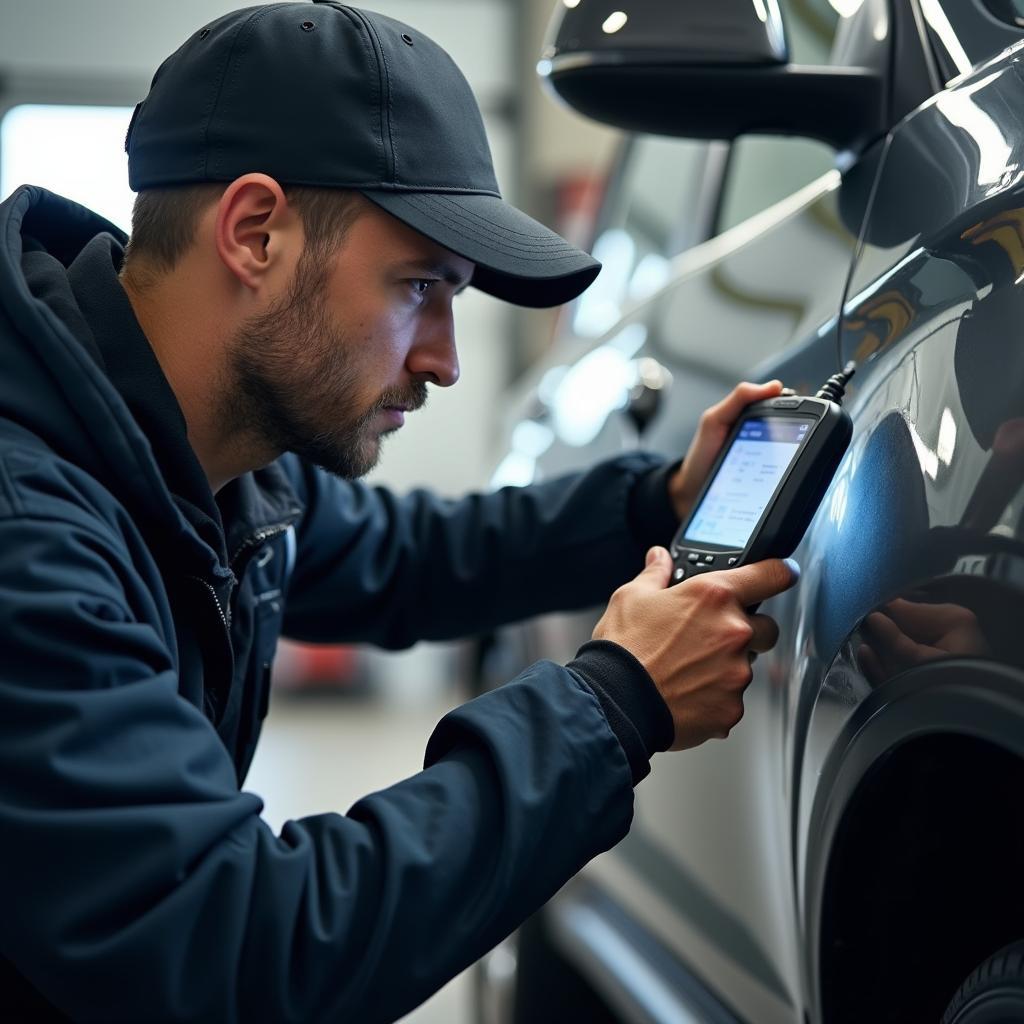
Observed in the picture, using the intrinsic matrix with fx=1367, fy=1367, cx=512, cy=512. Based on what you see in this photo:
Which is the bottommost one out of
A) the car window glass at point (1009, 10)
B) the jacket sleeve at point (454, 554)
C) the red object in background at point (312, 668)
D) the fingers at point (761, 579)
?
the red object in background at point (312, 668)

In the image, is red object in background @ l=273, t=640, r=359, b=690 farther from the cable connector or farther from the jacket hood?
the cable connector

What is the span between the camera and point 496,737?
0.93 metres

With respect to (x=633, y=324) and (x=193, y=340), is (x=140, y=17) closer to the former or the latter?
(x=633, y=324)

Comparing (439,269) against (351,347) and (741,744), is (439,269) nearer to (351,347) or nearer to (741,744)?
(351,347)

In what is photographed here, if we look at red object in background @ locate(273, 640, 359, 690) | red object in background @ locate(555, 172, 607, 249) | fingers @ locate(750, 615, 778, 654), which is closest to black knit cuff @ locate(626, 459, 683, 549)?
fingers @ locate(750, 615, 778, 654)

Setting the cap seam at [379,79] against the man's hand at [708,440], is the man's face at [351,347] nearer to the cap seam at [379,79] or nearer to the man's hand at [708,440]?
the cap seam at [379,79]

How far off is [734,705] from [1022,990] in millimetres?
288

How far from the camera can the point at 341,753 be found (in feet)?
13.3

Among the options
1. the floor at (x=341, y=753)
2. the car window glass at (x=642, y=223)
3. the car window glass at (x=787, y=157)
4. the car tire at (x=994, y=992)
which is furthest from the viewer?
the floor at (x=341, y=753)

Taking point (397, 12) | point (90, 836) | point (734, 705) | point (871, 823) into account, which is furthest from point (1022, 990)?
point (397, 12)

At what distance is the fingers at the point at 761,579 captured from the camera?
0.97m

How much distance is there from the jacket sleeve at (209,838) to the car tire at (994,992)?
0.25m

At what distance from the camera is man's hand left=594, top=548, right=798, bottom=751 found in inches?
38.1

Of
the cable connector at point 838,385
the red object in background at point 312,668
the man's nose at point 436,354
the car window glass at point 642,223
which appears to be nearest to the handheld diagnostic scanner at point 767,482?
the cable connector at point 838,385
